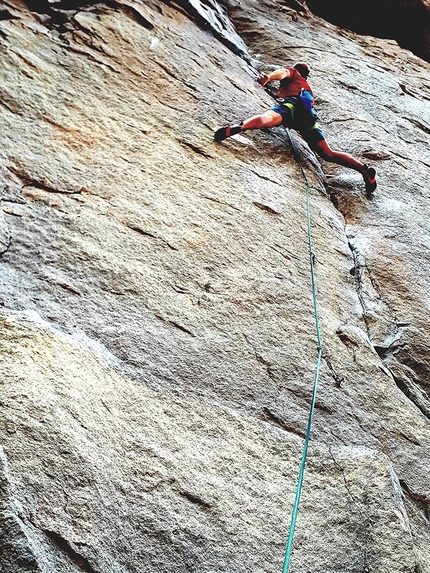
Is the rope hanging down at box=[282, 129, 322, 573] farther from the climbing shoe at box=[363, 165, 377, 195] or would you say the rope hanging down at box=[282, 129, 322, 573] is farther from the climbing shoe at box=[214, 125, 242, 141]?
the climbing shoe at box=[214, 125, 242, 141]

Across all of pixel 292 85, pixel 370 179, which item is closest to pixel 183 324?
pixel 370 179

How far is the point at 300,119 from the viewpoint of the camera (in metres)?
6.21

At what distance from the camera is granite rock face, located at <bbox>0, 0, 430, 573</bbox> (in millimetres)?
2510

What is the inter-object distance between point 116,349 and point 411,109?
7170 mm

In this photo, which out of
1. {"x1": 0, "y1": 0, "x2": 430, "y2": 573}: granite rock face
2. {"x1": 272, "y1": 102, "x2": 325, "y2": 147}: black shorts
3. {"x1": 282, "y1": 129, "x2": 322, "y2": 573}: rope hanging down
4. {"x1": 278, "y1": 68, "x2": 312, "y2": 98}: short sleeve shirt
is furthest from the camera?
{"x1": 278, "y1": 68, "x2": 312, "y2": 98}: short sleeve shirt

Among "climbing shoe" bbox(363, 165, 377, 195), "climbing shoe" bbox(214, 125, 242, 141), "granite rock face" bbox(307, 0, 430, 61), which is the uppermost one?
"granite rock face" bbox(307, 0, 430, 61)

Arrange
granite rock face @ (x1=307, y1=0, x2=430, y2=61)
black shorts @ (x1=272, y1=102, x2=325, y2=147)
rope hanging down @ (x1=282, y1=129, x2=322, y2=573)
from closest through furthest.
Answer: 1. rope hanging down @ (x1=282, y1=129, x2=322, y2=573)
2. black shorts @ (x1=272, y1=102, x2=325, y2=147)
3. granite rock face @ (x1=307, y1=0, x2=430, y2=61)

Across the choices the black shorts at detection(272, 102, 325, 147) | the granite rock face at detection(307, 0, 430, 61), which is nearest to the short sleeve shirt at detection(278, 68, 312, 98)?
the black shorts at detection(272, 102, 325, 147)

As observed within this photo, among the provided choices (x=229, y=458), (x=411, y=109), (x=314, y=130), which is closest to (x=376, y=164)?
(x=314, y=130)

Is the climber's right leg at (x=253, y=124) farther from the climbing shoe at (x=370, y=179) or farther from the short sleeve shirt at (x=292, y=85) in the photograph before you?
the climbing shoe at (x=370, y=179)

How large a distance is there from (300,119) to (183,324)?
146 inches

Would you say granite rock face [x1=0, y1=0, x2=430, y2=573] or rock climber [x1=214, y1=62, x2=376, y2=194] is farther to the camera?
rock climber [x1=214, y1=62, x2=376, y2=194]

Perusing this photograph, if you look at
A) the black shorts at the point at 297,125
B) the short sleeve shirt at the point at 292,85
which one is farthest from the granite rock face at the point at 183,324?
the short sleeve shirt at the point at 292,85

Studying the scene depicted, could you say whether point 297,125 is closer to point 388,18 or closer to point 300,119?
point 300,119
